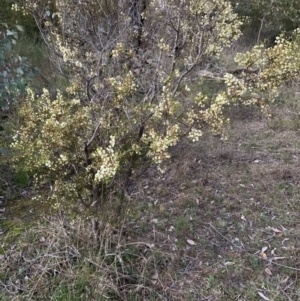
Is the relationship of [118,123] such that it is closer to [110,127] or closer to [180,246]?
[110,127]

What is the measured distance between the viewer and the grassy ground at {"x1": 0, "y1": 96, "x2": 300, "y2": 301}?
239 centimetres

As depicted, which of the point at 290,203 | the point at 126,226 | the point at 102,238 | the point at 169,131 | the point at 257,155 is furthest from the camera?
the point at 257,155

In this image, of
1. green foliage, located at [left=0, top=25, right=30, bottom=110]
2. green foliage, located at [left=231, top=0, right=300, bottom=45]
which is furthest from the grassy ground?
green foliage, located at [left=231, top=0, right=300, bottom=45]

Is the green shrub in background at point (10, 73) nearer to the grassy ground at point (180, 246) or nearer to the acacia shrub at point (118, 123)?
the acacia shrub at point (118, 123)

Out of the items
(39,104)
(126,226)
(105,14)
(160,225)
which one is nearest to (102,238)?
(126,226)

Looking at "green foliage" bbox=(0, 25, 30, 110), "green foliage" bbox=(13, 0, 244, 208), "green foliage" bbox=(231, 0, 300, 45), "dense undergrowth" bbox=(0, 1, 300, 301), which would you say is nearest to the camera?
"green foliage" bbox=(13, 0, 244, 208)

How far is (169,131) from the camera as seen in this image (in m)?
2.29

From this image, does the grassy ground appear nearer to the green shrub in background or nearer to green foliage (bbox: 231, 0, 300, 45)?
the green shrub in background

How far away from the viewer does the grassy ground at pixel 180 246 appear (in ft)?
7.83

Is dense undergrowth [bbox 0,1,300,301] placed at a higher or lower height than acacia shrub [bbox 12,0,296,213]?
lower

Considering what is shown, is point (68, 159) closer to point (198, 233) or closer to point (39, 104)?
point (39, 104)

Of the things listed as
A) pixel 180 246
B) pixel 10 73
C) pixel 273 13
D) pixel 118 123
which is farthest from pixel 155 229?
pixel 273 13

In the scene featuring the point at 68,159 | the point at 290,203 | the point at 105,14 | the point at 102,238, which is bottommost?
the point at 102,238

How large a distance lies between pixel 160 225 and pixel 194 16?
1.61m
